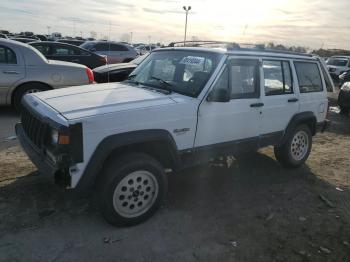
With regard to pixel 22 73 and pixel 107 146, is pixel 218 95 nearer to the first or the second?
pixel 107 146

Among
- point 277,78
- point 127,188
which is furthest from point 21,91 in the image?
point 277,78

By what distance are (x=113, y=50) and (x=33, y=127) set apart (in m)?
14.1

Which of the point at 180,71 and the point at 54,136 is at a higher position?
the point at 180,71

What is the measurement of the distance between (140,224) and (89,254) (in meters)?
0.73

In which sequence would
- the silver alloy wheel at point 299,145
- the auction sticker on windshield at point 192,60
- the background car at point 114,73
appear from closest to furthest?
the auction sticker on windshield at point 192,60, the silver alloy wheel at point 299,145, the background car at point 114,73

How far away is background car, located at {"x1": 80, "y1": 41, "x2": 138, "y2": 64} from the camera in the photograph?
1738cm

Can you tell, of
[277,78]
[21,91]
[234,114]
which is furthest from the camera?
[21,91]

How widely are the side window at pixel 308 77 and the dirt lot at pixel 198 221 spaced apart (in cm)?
142

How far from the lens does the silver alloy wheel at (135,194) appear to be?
154 inches

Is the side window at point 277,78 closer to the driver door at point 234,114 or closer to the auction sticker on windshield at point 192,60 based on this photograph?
the driver door at point 234,114

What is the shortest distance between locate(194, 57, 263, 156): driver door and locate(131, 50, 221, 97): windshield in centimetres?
19

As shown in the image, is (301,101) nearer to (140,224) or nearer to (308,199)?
(308,199)

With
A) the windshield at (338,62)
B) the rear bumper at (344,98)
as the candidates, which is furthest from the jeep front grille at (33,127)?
the windshield at (338,62)

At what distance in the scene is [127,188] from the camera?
395 cm
